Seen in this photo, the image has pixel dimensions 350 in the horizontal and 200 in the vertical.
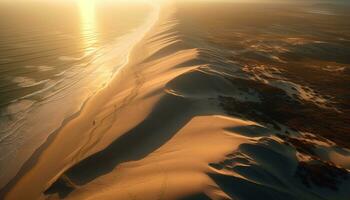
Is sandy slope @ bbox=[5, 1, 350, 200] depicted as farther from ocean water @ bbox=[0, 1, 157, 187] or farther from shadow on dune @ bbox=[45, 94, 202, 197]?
ocean water @ bbox=[0, 1, 157, 187]

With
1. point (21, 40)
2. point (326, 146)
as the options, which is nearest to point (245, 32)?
point (21, 40)

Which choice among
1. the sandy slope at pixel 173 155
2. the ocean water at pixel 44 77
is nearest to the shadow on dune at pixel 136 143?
the sandy slope at pixel 173 155

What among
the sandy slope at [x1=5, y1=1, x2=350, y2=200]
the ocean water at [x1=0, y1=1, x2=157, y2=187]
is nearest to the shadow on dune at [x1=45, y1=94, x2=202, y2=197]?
the sandy slope at [x1=5, y1=1, x2=350, y2=200]

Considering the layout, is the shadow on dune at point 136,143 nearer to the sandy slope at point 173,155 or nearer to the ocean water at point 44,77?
the sandy slope at point 173,155

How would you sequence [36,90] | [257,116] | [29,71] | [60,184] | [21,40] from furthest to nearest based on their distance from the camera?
[21,40] → [29,71] → [36,90] → [257,116] → [60,184]

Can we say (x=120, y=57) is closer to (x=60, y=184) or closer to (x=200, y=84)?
(x=200, y=84)
